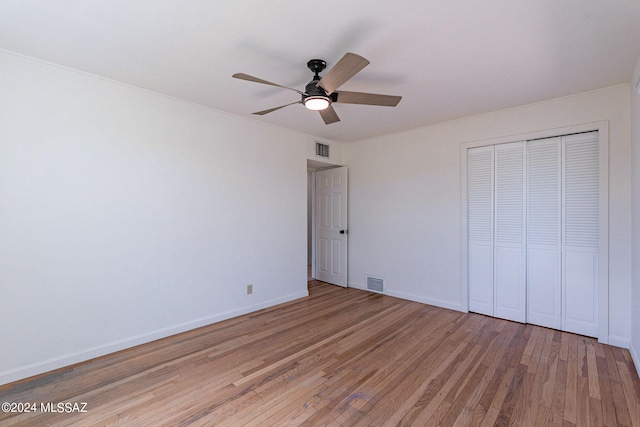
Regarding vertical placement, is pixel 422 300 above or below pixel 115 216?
below

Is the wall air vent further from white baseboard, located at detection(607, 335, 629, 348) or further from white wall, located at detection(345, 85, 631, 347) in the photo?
white baseboard, located at detection(607, 335, 629, 348)

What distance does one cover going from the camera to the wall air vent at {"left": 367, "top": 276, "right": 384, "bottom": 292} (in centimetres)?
465

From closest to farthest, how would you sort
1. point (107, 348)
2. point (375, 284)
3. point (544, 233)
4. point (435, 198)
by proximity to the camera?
point (107, 348)
point (544, 233)
point (435, 198)
point (375, 284)

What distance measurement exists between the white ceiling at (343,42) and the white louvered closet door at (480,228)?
0.91 m

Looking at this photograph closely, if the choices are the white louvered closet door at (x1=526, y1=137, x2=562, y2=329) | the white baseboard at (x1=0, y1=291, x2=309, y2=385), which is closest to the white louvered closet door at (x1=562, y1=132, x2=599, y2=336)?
the white louvered closet door at (x1=526, y1=137, x2=562, y2=329)

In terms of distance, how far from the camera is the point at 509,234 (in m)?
3.53

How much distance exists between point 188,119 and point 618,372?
15.1 feet

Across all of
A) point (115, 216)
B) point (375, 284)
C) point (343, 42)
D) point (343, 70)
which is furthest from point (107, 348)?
point (375, 284)

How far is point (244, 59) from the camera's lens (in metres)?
2.34

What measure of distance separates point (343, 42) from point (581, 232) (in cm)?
310

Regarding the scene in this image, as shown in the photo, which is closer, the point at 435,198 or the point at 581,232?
the point at 581,232

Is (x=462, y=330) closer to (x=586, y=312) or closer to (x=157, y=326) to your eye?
(x=586, y=312)

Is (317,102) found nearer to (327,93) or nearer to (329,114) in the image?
(327,93)

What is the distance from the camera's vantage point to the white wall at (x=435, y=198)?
2830mm
